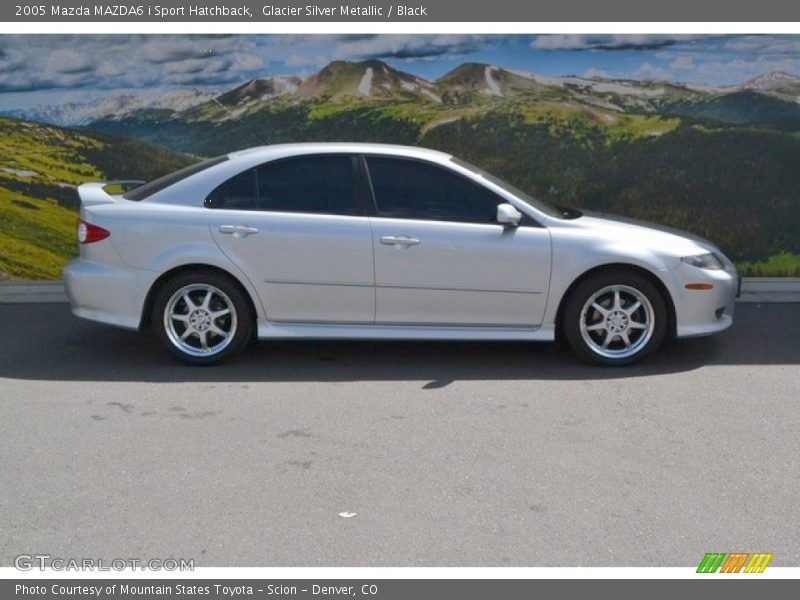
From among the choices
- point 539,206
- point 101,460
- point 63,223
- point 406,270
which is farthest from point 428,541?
point 63,223

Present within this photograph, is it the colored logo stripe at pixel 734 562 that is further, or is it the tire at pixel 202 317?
the tire at pixel 202 317

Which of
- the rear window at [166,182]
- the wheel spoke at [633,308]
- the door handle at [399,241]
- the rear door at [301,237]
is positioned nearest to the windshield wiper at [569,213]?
the wheel spoke at [633,308]

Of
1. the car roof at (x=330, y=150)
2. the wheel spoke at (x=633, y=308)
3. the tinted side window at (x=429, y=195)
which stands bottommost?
the wheel spoke at (x=633, y=308)

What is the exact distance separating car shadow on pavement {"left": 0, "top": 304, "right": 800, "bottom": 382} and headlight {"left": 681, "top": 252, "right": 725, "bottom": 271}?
68 centimetres

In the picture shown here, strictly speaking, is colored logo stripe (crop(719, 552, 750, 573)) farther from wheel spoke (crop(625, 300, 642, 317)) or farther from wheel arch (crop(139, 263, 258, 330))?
wheel arch (crop(139, 263, 258, 330))

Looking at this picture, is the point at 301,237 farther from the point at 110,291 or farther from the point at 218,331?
the point at 110,291

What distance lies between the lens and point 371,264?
727 centimetres

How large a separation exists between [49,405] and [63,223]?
412 cm

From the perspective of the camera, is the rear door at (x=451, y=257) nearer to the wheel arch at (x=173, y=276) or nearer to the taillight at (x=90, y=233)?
the wheel arch at (x=173, y=276)

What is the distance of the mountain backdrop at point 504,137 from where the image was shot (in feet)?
34.2

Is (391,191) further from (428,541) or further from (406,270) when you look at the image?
(428,541)

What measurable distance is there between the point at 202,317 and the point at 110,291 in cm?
63

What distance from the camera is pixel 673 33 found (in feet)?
34.2

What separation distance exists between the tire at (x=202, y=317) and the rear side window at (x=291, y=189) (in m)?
0.53
